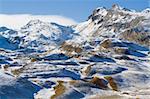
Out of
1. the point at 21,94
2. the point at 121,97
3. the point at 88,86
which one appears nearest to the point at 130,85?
the point at 88,86

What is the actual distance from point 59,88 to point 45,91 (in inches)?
301

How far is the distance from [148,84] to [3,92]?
72.1 meters

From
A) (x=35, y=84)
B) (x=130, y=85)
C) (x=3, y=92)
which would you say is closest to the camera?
(x=3, y=92)

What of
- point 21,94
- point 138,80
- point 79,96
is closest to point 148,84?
point 138,80

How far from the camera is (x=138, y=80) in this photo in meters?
199

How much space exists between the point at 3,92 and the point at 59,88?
2245 cm

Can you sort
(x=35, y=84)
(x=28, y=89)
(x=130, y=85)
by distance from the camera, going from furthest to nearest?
(x=130, y=85)
(x=35, y=84)
(x=28, y=89)

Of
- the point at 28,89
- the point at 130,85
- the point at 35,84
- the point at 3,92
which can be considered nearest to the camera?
the point at 3,92

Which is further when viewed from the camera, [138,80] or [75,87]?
[138,80]

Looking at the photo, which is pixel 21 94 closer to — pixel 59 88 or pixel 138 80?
pixel 59 88

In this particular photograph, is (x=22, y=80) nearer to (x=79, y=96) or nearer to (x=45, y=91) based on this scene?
(x=45, y=91)

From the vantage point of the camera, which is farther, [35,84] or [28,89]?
[35,84]

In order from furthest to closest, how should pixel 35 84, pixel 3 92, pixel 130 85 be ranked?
1. pixel 130 85
2. pixel 35 84
3. pixel 3 92

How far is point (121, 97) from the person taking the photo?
483 feet
